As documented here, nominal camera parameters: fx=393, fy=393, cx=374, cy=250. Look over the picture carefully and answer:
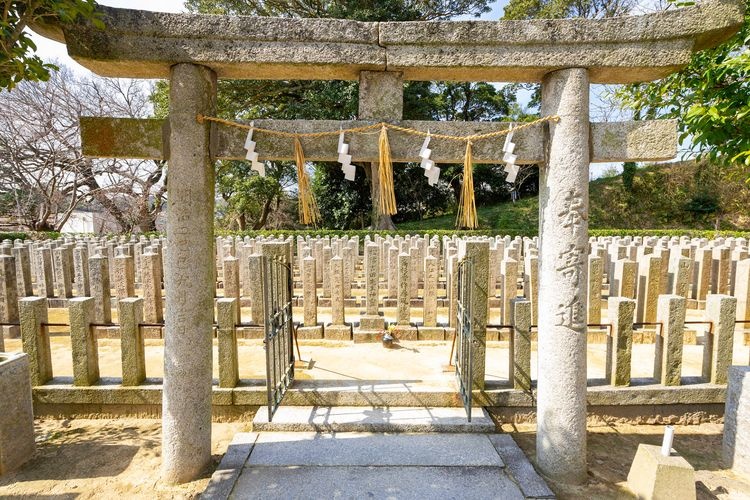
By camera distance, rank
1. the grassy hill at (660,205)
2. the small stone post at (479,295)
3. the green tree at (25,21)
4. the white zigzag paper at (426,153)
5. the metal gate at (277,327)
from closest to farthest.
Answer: the green tree at (25,21)
the white zigzag paper at (426,153)
the metal gate at (277,327)
the small stone post at (479,295)
the grassy hill at (660,205)

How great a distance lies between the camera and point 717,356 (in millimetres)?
3828

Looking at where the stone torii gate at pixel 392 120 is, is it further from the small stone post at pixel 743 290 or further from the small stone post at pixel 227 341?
the small stone post at pixel 743 290

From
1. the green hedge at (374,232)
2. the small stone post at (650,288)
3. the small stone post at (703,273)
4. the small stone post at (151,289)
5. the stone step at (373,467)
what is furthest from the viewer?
the green hedge at (374,232)

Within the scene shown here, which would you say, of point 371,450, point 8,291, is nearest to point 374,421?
point 371,450

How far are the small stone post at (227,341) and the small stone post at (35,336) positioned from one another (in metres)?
1.73

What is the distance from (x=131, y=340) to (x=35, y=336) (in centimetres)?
92

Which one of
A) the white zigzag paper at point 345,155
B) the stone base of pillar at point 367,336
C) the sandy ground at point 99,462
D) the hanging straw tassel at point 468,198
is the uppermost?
the white zigzag paper at point 345,155

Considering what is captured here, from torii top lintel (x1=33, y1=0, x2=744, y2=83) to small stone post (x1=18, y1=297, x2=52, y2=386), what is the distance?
239cm

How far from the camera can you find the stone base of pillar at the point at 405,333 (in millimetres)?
5793

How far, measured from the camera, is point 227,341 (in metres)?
3.77

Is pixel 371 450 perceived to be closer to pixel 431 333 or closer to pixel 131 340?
pixel 131 340

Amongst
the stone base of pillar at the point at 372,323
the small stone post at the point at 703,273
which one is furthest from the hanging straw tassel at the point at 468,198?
the small stone post at the point at 703,273

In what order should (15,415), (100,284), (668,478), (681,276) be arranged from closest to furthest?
(668,478)
(15,415)
(100,284)
(681,276)

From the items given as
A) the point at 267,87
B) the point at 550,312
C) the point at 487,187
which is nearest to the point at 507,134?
the point at 550,312
